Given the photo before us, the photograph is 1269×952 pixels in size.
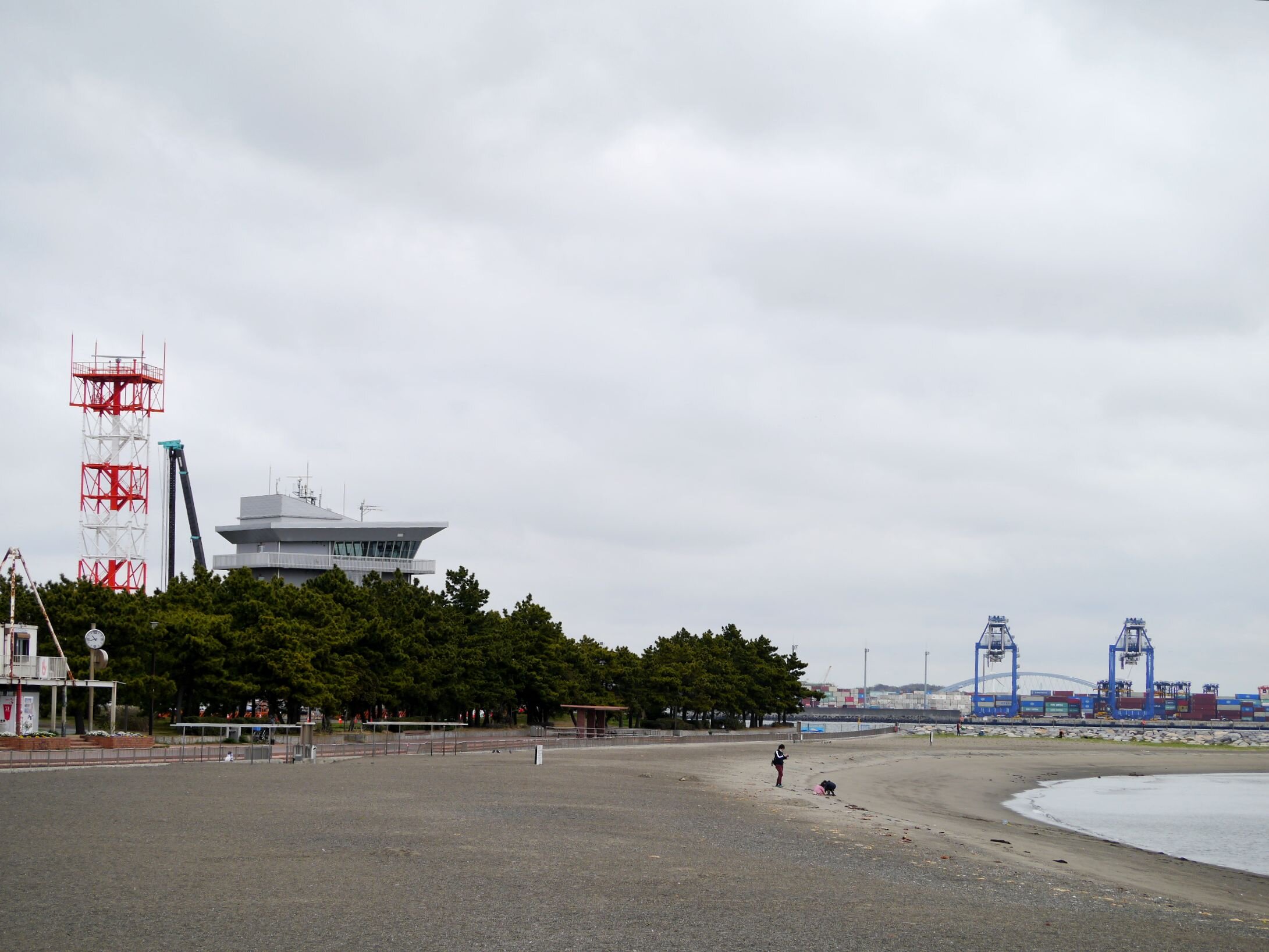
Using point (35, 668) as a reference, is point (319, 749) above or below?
below

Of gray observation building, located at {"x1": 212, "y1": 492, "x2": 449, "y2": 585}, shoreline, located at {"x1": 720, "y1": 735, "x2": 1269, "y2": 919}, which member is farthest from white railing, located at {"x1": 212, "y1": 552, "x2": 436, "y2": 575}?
shoreline, located at {"x1": 720, "y1": 735, "x2": 1269, "y2": 919}

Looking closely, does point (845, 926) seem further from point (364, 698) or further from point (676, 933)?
point (364, 698)

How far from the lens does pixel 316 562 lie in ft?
365

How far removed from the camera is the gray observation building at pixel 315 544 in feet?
366

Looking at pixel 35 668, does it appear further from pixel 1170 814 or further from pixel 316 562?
pixel 316 562

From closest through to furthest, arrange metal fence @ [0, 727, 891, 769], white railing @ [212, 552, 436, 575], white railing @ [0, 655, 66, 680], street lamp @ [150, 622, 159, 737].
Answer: metal fence @ [0, 727, 891, 769] < white railing @ [0, 655, 66, 680] < street lamp @ [150, 622, 159, 737] < white railing @ [212, 552, 436, 575]

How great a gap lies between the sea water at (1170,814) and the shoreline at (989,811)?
4.58ft

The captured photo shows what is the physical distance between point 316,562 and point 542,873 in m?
98.5

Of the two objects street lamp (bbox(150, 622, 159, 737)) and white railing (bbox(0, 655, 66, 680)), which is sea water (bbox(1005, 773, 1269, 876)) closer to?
white railing (bbox(0, 655, 66, 680))

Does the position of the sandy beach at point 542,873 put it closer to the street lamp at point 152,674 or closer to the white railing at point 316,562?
the street lamp at point 152,674

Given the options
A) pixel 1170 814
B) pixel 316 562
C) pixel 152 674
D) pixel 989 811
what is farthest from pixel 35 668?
pixel 316 562

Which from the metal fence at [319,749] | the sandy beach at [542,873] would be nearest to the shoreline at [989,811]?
the sandy beach at [542,873]

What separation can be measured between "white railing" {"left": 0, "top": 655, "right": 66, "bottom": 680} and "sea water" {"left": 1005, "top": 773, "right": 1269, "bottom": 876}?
143 ft

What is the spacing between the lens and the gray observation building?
111438 millimetres
